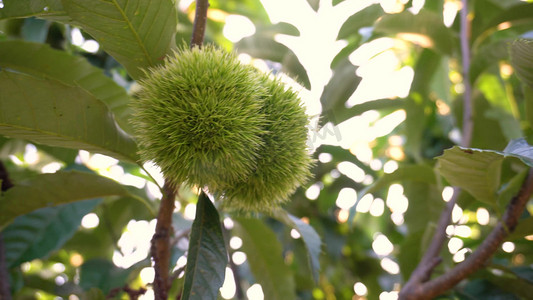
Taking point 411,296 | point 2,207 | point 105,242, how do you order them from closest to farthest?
point 2,207
point 411,296
point 105,242

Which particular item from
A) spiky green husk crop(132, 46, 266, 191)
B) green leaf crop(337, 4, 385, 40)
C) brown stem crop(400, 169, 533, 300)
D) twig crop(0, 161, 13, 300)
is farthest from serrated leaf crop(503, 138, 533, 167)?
twig crop(0, 161, 13, 300)

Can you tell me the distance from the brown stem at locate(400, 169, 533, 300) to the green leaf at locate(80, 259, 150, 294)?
0.95m

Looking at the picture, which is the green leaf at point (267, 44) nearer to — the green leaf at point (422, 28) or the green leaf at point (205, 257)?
the green leaf at point (422, 28)

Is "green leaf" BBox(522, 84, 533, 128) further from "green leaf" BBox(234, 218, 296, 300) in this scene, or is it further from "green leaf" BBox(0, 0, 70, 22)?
"green leaf" BBox(0, 0, 70, 22)

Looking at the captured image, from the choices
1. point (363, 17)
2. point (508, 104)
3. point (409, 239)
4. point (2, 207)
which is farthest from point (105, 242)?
point (508, 104)

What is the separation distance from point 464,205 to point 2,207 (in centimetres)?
151

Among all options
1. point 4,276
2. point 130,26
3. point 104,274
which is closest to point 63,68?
point 130,26

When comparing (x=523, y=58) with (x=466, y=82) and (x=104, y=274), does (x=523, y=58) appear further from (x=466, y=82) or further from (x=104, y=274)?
→ (x=104, y=274)

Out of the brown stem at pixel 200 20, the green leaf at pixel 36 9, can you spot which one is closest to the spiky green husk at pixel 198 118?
the brown stem at pixel 200 20

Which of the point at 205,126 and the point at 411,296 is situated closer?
the point at 205,126

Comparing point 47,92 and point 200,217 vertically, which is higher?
point 47,92

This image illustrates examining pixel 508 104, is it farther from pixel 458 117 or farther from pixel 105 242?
pixel 105 242

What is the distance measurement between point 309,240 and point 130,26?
722 millimetres

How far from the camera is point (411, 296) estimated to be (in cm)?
137
